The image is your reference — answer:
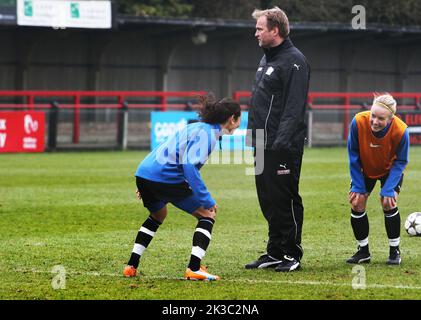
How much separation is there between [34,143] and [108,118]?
2.55 m

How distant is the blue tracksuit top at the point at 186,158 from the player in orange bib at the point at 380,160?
1603mm

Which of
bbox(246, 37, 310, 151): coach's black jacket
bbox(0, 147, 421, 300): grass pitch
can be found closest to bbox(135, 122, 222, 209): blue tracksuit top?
bbox(246, 37, 310, 151): coach's black jacket

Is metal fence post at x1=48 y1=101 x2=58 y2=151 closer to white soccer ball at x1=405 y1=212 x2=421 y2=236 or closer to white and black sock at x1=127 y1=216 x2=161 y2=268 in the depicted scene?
white soccer ball at x1=405 y1=212 x2=421 y2=236

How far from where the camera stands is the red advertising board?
26281 mm

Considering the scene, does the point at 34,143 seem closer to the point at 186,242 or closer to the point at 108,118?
the point at 108,118

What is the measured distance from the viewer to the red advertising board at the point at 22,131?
1035 inches

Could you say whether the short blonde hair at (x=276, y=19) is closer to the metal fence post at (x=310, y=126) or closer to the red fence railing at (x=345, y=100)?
the red fence railing at (x=345, y=100)

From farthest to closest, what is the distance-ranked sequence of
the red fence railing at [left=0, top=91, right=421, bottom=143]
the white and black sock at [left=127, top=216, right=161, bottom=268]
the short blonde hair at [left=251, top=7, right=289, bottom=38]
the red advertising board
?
the red fence railing at [left=0, top=91, right=421, bottom=143]
the red advertising board
the short blonde hair at [left=251, top=7, right=289, bottom=38]
the white and black sock at [left=127, top=216, right=161, bottom=268]

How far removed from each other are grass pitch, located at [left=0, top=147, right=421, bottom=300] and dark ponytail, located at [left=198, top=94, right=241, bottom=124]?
1.36m

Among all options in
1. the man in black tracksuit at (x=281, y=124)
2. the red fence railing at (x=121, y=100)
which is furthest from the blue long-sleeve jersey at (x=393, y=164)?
the red fence railing at (x=121, y=100)

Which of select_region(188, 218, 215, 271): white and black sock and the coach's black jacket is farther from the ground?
the coach's black jacket

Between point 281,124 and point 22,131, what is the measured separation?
18775 millimetres

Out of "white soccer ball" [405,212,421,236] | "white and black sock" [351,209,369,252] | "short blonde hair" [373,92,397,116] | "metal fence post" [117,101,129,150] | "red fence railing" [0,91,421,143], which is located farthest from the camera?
"metal fence post" [117,101,129,150]

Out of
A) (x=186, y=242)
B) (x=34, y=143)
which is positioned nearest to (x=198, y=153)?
(x=186, y=242)
